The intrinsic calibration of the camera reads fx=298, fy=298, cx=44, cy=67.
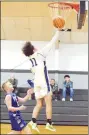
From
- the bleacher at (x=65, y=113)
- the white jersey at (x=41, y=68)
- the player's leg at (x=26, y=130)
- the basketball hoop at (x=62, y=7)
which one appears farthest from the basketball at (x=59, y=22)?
the bleacher at (x=65, y=113)

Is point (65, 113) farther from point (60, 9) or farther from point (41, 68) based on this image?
point (41, 68)

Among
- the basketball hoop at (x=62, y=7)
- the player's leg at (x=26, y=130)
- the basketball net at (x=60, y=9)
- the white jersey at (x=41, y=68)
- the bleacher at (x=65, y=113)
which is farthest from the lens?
the bleacher at (x=65, y=113)

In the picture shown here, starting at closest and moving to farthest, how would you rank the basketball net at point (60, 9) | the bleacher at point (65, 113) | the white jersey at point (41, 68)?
the white jersey at point (41, 68) → the basketball net at point (60, 9) → the bleacher at point (65, 113)

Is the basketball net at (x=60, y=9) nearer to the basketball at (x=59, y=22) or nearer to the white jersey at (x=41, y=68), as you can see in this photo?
the basketball at (x=59, y=22)

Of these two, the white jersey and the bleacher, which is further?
the bleacher

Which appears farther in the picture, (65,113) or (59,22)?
(65,113)

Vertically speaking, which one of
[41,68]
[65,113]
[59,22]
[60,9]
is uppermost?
[60,9]

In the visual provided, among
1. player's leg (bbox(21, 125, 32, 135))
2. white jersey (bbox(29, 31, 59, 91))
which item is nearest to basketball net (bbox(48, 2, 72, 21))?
white jersey (bbox(29, 31, 59, 91))

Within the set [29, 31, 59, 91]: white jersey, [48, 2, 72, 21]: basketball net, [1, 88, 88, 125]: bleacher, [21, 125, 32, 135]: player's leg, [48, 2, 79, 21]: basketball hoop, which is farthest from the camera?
[1, 88, 88, 125]: bleacher

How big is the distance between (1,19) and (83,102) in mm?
2989

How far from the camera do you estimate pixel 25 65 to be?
8320mm

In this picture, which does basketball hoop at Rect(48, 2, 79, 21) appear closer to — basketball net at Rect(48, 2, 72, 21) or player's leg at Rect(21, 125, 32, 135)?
basketball net at Rect(48, 2, 72, 21)

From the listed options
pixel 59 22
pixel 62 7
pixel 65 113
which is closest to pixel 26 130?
pixel 59 22

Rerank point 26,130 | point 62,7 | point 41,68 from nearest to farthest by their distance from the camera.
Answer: point 26,130 → point 41,68 → point 62,7
